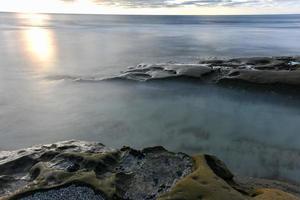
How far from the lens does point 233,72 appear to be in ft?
78.4

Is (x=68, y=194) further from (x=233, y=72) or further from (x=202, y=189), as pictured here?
(x=233, y=72)

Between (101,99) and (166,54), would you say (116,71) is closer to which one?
(101,99)

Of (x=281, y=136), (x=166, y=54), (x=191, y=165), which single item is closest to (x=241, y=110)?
(x=281, y=136)

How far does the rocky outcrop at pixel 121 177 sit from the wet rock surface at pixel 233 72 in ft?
42.8

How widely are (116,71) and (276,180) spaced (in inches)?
738

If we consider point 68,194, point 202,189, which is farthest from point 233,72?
point 68,194

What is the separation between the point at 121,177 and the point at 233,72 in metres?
16.1

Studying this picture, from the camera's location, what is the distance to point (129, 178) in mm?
9414

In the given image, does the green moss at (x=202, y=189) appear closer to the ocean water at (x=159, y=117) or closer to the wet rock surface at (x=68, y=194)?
the wet rock surface at (x=68, y=194)

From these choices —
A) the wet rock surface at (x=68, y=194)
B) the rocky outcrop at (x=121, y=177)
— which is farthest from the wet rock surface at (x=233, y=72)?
the wet rock surface at (x=68, y=194)

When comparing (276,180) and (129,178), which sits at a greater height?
(129,178)

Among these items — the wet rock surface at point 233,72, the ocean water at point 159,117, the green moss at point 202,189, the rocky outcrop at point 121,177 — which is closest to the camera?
the green moss at point 202,189

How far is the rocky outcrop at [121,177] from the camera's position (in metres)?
8.49

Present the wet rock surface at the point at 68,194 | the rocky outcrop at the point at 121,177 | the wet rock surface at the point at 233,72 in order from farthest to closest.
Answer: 1. the wet rock surface at the point at 233,72
2. the rocky outcrop at the point at 121,177
3. the wet rock surface at the point at 68,194
